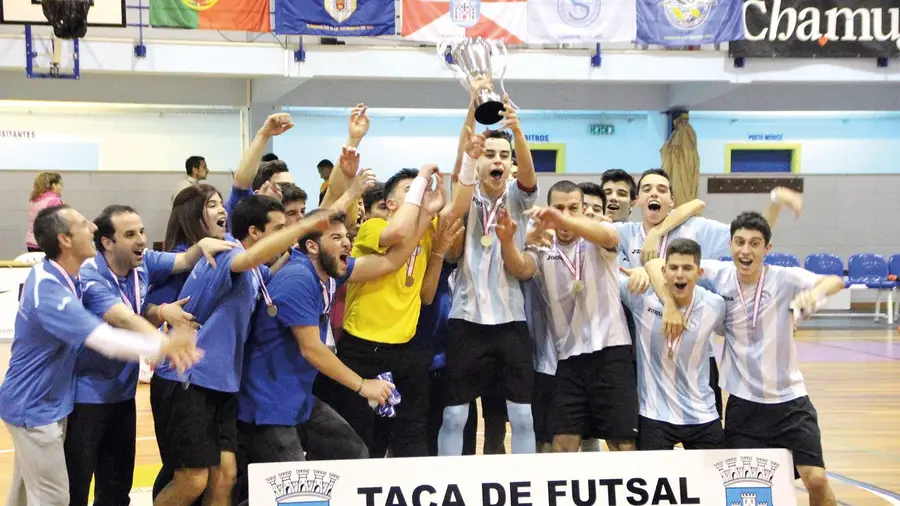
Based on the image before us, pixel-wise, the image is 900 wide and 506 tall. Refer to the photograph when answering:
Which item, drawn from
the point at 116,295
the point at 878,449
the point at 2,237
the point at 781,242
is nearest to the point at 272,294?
the point at 116,295

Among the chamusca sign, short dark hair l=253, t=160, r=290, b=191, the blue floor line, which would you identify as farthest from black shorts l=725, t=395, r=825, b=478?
the chamusca sign

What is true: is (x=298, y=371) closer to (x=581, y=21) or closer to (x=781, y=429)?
(x=781, y=429)

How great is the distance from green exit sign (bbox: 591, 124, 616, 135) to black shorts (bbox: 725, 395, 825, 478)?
1443 centimetres

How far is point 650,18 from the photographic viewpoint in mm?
14680

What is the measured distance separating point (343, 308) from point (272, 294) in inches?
41.0

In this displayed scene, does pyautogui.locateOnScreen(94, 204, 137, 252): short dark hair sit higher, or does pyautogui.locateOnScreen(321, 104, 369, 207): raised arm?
pyautogui.locateOnScreen(321, 104, 369, 207): raised arm

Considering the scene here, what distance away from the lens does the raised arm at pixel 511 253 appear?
5.27 meters

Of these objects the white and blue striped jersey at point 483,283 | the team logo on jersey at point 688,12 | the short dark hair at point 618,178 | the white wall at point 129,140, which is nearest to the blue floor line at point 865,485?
the short dark hair at point 618,178

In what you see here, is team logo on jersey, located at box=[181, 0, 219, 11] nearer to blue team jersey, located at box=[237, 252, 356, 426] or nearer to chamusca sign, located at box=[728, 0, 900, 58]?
chamusca sign, located at box=[728, 0, 900, 58]

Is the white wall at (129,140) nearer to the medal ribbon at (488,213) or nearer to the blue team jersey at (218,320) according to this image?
the medal ribbon at (488,213)

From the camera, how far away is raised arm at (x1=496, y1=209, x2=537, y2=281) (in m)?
5.27

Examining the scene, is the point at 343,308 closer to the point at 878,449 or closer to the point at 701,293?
the point at 701,293

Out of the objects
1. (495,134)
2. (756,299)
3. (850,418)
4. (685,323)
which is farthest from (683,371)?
(850,418)

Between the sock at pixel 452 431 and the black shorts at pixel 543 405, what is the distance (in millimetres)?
502
